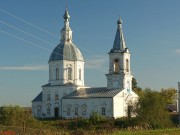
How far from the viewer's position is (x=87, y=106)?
61.3 m

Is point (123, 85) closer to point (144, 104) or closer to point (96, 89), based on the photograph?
point (96, 89)

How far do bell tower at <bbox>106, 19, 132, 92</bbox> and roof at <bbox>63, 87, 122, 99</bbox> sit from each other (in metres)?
1.00

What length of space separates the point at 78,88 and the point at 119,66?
651 centimetres

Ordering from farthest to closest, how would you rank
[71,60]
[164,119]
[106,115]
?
[71,60] < [106,115] < [164,119]

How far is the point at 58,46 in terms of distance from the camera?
6619cm

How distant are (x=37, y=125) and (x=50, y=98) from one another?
32517 millimetres

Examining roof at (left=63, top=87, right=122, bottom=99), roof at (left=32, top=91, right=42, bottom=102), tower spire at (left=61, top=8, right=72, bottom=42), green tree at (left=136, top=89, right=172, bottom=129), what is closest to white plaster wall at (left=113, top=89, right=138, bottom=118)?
roof at (left=63, top=87, right=122, bottom=99)

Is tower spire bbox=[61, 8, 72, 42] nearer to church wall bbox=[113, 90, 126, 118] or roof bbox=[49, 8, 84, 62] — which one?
roof bbox=[49, 8, 84, 62]

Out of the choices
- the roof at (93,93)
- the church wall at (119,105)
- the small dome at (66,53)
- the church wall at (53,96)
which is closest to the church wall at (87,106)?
the roof at (93,93)

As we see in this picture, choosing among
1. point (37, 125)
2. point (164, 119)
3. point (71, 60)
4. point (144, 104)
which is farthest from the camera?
point (71, 60)

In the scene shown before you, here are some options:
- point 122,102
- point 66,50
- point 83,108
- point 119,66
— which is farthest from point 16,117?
point 66,50

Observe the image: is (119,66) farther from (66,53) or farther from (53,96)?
(53,96)

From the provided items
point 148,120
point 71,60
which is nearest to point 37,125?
point 148,120

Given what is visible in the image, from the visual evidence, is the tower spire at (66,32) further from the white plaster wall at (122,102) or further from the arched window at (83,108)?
the white plaster wall at (122,102)
